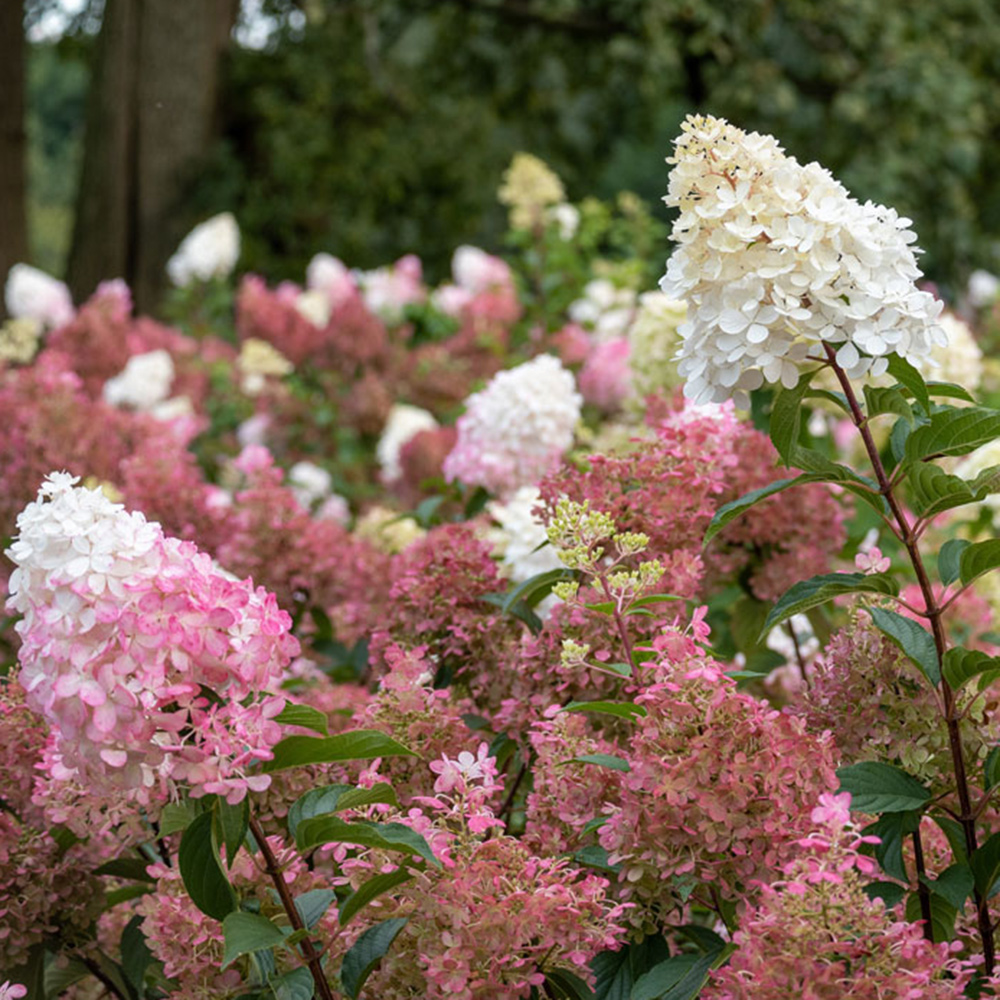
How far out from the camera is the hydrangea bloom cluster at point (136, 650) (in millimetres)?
1066

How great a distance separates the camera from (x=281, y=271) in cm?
857

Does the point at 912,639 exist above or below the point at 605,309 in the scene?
below

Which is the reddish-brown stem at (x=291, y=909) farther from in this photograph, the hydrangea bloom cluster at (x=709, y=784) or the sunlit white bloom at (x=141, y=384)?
the sunlit white bloom at (x=141, y=384)

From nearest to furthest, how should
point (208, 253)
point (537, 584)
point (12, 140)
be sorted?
1. point (537, 584)
2. point (208, 253)
3. point (12, 140)

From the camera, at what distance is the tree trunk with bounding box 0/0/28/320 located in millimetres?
6785

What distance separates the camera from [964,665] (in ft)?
4.02

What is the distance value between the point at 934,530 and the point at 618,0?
6.25 meters

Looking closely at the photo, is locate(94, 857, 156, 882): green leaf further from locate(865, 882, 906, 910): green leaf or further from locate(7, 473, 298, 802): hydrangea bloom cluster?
locate(865, 882, 906, 910): green leaf

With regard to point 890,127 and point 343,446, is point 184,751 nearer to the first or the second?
point 343,446

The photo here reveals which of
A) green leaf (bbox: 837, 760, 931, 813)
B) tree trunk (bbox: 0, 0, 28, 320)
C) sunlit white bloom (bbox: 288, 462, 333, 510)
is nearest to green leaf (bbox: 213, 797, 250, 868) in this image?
green leaf (bbox: 837, 760, 931, 813)

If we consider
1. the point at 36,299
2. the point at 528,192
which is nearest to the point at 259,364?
the point at 528,192

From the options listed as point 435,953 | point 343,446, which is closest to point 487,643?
point 435,953

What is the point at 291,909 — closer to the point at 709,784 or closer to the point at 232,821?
the point at 232,821

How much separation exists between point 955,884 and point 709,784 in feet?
0.89
